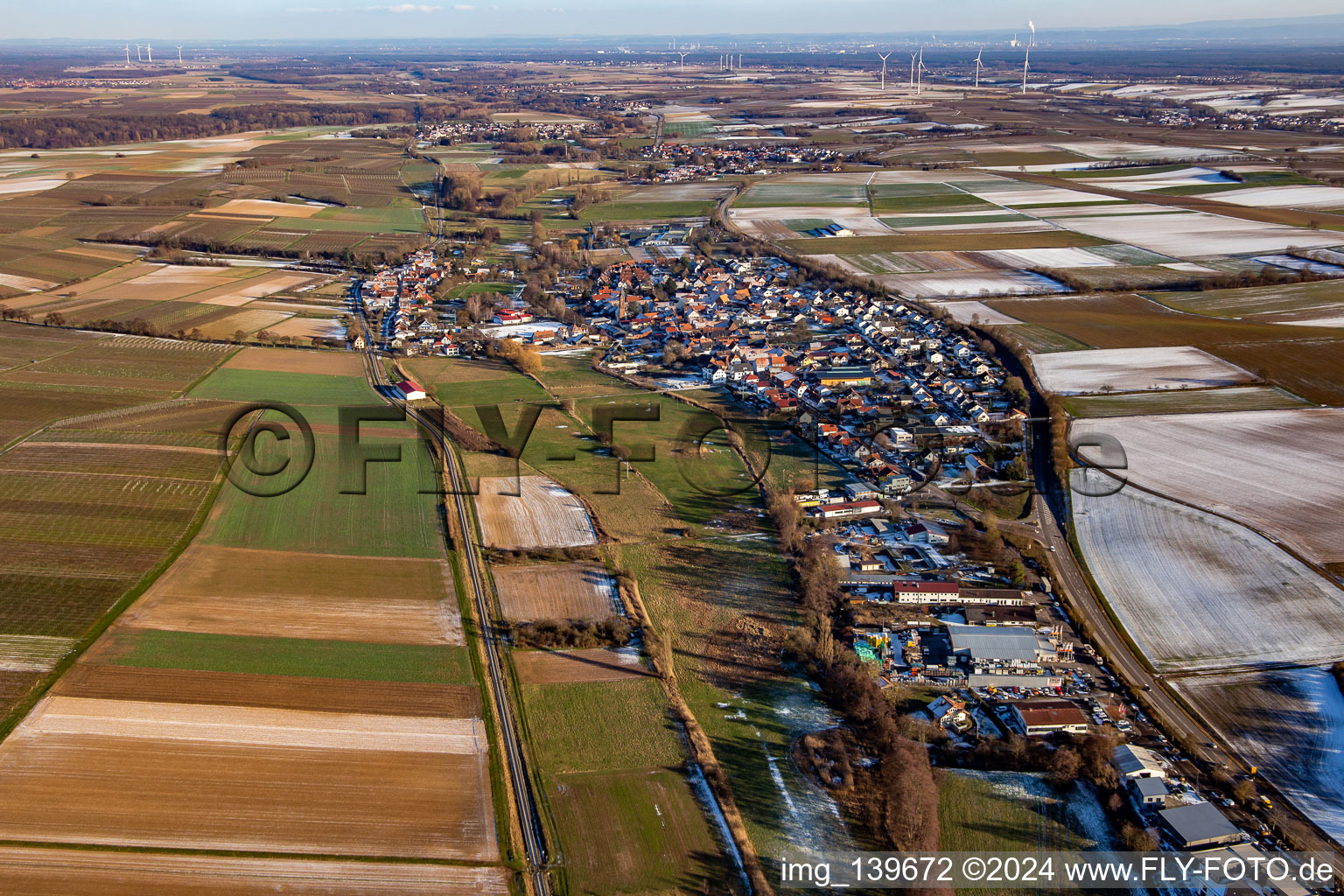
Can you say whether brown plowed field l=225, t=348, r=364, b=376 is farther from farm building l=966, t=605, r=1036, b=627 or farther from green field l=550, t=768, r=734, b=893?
farm building l=966, t=605, r=1036, b=627

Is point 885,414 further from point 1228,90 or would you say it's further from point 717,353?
point 1228,90

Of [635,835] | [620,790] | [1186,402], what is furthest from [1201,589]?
[635,835]

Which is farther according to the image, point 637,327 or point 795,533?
point 637,327

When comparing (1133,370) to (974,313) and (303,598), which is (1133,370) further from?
(303,598)

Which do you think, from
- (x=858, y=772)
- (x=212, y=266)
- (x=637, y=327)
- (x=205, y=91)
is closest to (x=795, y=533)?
(x=858, y=772)

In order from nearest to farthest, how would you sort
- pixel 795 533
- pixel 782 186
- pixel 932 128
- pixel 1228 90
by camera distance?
1. pixel 795 533
2. pixel 782 186
3. pixel 932 128
4. pixel 1228 90

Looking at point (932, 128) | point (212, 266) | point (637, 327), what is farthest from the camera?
point (932, 128)

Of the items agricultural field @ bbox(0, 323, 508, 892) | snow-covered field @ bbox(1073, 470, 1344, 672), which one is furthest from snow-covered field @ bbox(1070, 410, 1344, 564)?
agricultural field @ bbox(0, 323, 508, 892)
